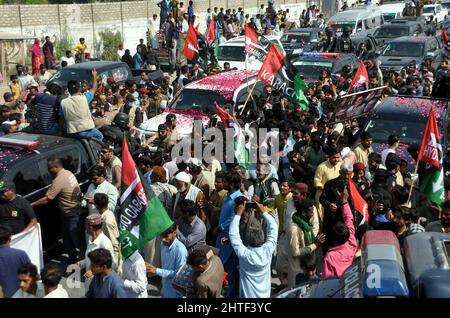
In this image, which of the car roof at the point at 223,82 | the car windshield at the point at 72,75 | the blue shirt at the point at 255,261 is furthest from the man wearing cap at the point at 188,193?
the car windshield at the point at 72,75

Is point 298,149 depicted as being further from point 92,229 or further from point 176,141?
point 92,229

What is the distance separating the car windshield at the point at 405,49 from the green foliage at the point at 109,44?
1065 centimetres

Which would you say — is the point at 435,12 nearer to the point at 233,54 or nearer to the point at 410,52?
the point at 410,52

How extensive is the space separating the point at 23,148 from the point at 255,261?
353 centimetres

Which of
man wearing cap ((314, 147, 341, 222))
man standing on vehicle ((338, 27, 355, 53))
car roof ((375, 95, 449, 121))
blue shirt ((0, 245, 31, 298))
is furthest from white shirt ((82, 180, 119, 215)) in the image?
man standing on vehicle ((338, 27, 355, 53))

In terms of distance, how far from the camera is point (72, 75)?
57.9 ft

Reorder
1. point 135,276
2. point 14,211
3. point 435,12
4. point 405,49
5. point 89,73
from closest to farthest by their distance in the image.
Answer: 1. point 135,276
2. point 14,211
3. point 89,73
4. point 405,49
5. point 435,12

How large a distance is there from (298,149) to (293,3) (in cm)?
3612

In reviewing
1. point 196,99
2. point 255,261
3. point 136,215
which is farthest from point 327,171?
point 196,99

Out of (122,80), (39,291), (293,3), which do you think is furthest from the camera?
(293,3)

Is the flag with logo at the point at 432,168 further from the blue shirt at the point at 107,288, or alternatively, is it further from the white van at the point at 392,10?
the white van at the point at 392,10
